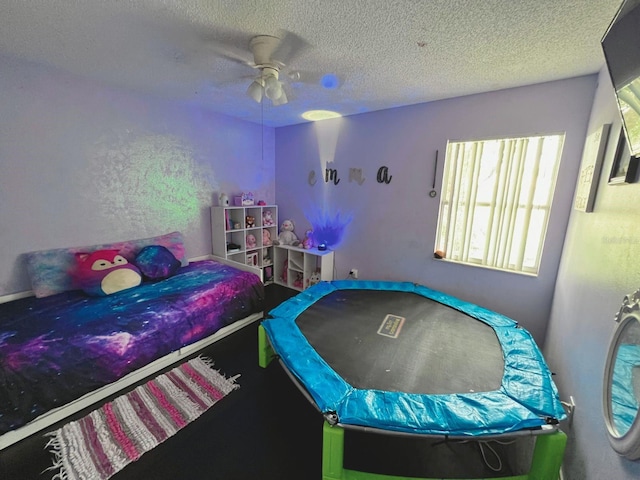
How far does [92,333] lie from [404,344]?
2.10 meters

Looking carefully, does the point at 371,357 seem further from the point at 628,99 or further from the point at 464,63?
the point at 464,63

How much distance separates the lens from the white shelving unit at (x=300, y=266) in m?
3.42

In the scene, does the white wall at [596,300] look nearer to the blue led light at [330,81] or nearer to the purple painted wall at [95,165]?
the blue led light at [330,81]

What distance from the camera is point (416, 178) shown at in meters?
2.72

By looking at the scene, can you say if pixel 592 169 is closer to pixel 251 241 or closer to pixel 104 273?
pixel 251 241

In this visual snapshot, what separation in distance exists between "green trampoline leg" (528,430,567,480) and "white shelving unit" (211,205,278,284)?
3116 mm

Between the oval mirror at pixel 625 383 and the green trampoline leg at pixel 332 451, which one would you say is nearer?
the oval mirror at pixel 625 383

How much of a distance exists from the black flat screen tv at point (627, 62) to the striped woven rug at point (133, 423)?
99.0 inches

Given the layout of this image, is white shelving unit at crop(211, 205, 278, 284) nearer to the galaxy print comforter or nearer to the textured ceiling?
the galaxy print comforter

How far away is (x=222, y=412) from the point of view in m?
1.71

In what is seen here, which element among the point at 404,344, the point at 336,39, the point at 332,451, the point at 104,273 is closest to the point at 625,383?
the point at 404,344

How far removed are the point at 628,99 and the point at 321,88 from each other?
1.95 metres

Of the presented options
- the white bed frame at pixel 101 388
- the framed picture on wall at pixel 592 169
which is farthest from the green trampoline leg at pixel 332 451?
the framed picture on wall at pixel 592 169

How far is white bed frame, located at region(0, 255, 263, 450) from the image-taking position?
1486 millimetres
